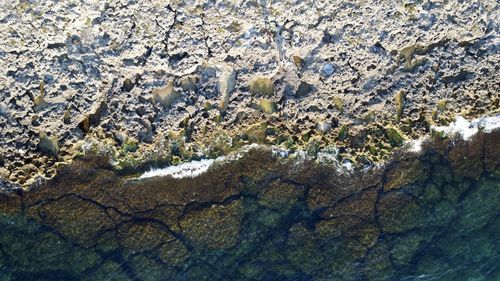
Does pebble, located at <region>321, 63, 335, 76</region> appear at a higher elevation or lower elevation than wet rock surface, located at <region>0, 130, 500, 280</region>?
higher

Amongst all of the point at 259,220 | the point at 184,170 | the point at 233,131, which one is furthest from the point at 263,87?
the point at 259,220

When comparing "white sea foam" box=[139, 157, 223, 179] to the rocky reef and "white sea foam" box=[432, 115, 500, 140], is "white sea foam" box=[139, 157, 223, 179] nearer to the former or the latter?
the rocky reef

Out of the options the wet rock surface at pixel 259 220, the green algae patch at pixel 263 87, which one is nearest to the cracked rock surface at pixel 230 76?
the green algae patch at pixel 263 87

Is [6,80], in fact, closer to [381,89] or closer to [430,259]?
[381,89]

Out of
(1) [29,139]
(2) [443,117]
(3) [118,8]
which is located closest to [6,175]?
(1) [29,139]

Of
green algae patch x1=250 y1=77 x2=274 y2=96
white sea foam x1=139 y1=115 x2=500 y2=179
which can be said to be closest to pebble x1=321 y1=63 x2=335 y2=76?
green algae patch x1=250 y1=77 x2=274 y2=96

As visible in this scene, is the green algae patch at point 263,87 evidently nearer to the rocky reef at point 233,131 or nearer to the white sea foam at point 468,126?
the rocky reef at point 233,131
